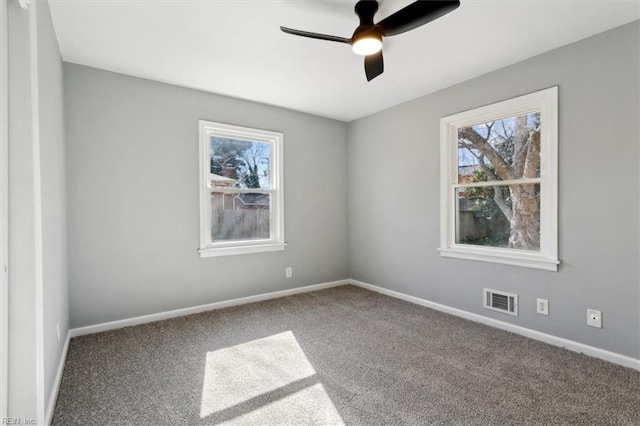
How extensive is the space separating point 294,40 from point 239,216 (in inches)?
82.9

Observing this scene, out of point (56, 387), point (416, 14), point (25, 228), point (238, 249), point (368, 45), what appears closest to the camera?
point (25, 228)

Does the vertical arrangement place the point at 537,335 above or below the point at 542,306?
below

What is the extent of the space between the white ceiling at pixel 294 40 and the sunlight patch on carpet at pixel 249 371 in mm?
2461

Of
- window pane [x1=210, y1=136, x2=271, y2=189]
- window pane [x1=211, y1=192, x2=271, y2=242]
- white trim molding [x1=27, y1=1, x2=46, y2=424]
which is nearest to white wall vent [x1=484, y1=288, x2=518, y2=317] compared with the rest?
window pane [x1=211, y1=192, x2=271, y2=242]

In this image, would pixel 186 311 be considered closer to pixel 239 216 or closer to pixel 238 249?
pixel 238 249

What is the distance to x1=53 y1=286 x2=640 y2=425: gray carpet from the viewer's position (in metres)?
1.77

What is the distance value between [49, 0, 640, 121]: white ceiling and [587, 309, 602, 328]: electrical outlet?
83.3 inches

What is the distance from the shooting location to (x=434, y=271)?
11.7ft

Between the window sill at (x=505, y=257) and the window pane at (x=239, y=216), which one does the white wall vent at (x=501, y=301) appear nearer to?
the window sill at (x=505, y=257)

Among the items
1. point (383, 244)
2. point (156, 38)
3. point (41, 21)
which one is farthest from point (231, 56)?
point (383, 244)

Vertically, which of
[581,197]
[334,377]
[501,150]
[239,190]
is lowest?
[334,377]

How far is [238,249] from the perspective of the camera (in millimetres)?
3709

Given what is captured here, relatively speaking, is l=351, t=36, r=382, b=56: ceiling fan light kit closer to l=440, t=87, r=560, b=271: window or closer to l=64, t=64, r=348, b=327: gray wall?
l=440, t=87, r=560, b=271: window

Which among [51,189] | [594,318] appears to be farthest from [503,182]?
[51,189]
